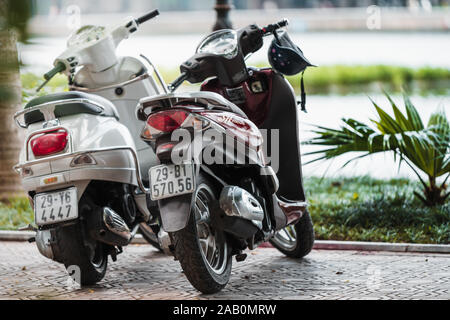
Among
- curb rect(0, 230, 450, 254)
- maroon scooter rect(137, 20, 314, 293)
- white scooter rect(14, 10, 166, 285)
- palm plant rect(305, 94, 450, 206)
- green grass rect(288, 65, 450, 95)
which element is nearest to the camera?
maroon scooter rect(137, 20, 314, 293)

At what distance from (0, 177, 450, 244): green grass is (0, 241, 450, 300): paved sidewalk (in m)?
0.41

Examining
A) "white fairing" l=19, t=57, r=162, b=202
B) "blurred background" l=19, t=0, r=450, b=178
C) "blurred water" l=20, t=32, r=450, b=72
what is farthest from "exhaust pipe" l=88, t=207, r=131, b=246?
"blurred water" l=20, t=32, r=450, b=72

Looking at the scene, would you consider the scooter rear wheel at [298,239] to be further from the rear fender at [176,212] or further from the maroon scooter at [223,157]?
the rear fender at [176,212]

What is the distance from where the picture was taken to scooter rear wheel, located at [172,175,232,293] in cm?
365

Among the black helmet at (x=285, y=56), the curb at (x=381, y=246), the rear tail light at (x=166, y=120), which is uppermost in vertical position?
the black helmet at (x=285, y=56)

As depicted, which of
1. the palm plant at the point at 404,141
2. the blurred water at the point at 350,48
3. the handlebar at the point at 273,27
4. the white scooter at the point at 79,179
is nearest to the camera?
the white scooter at the point at 79,179

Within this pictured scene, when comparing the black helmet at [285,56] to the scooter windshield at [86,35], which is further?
the scooter windshield at [86,35]

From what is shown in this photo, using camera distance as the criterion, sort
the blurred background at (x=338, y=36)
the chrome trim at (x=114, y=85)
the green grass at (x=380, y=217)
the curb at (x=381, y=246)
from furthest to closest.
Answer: the blurred background at (x=338, y=36) → the green grass at (x=380, y=217) → the curb at (x=381, y=246) → the chrome trim at (x=114, y=85)

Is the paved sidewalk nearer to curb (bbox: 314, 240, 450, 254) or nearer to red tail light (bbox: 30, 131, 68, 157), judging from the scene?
curb (bbox: 314, 240, 450, 254)

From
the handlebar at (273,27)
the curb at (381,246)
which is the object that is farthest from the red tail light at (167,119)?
the curb at (381,246)

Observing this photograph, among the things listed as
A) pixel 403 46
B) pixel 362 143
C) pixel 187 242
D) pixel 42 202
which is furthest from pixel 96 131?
pixel 403 46

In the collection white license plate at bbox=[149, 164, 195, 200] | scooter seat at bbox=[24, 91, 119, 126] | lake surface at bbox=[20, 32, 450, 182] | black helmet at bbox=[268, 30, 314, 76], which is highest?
lake surface at bbox=[20, 32, 450, 182]

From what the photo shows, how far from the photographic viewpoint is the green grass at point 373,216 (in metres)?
5.91

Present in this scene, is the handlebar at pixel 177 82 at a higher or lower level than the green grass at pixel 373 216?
higher
